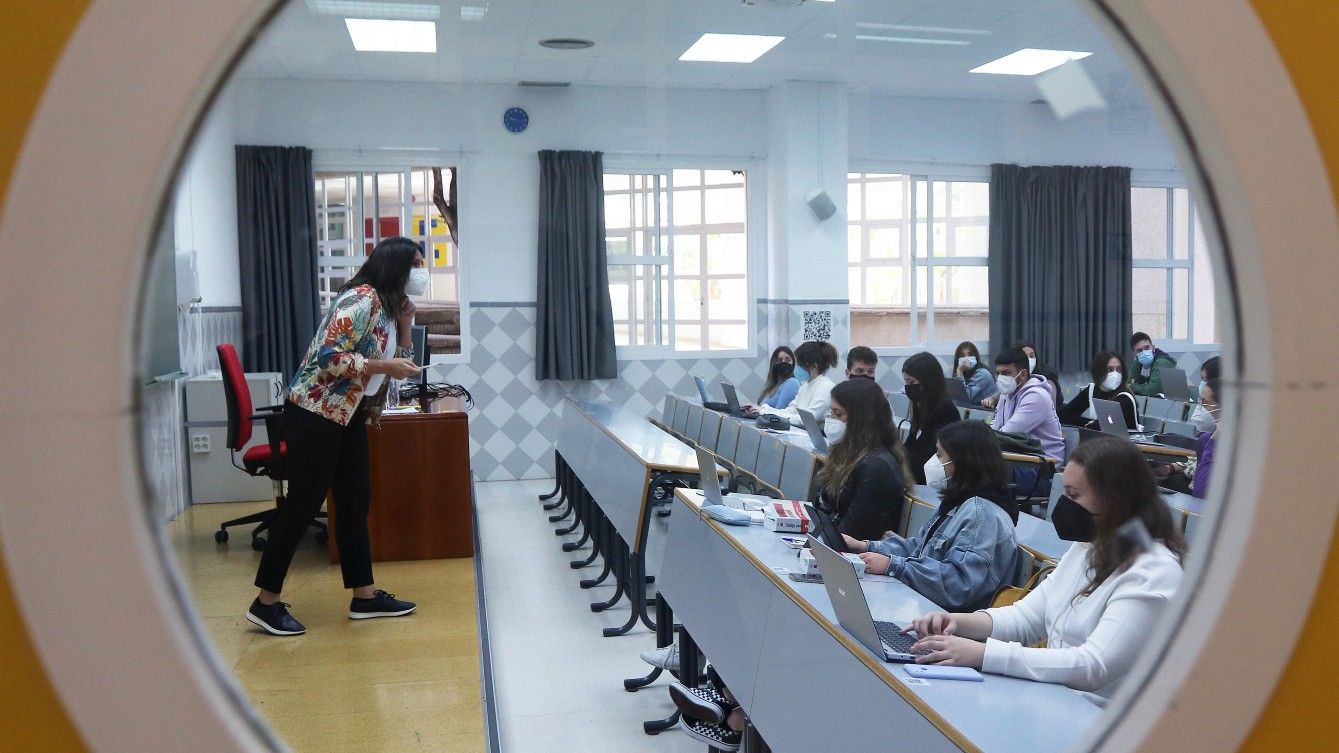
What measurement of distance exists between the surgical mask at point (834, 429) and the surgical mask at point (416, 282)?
2.23 meters

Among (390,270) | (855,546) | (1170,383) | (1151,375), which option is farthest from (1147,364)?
(390,270)

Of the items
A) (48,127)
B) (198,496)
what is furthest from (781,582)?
(48,127)

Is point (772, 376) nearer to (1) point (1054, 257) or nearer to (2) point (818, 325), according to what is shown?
(2) point (818, 325)

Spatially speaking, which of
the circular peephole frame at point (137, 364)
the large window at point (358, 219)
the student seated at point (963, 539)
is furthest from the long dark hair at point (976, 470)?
the circular peephole frame at point (137, 364)

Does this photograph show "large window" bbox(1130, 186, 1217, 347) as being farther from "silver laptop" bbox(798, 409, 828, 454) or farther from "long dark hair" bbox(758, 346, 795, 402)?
"silver laptop" bbox(798, 409, 828, 454)

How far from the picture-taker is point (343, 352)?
2.42 m

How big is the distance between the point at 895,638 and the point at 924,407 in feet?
4.95

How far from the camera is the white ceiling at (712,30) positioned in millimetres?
1988

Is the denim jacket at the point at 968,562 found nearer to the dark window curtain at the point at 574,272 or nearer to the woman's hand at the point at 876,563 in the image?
the woman's hand at the point at 876,563

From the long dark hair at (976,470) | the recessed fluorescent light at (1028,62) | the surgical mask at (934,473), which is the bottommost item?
the surgical mask at (934,473)

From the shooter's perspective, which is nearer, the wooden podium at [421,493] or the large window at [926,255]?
the large window at [926,255]

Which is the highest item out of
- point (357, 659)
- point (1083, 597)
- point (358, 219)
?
point (358, 219)

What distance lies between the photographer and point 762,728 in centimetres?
242

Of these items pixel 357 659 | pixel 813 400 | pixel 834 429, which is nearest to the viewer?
pixel 357 659
